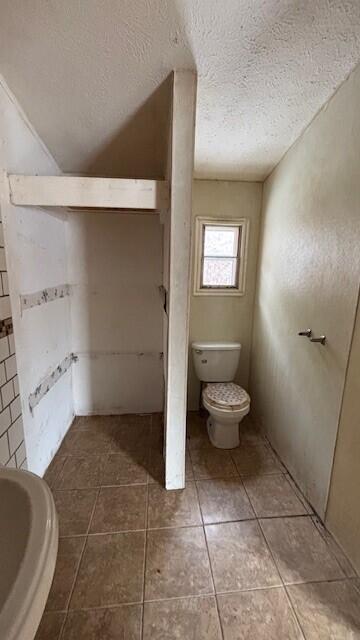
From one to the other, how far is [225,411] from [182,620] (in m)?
1.04

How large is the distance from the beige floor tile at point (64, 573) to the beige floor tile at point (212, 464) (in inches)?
29.7

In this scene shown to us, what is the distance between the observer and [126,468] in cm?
181

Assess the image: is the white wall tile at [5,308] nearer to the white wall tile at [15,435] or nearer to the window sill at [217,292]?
the white wall tile at [15,435]

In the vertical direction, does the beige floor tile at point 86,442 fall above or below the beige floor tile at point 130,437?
above

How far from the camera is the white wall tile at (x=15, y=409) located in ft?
4.29

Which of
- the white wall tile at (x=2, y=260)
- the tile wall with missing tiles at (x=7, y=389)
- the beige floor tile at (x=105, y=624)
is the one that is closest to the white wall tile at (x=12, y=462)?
the tile wall with missing tiles at (x=7, y=389)

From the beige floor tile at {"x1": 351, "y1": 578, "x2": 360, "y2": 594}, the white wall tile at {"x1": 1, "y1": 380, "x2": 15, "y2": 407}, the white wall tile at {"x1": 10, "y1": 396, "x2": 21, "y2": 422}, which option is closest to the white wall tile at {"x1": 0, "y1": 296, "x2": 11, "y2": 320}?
the white wall tile at {"x1": 1, "y1": 380, "x2": 15, "y2": 407}

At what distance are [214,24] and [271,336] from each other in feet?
5.54

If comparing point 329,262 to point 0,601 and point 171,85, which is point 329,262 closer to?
Answer: point 171,85

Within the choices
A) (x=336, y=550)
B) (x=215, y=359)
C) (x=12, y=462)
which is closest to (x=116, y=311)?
(x=215, y=359)

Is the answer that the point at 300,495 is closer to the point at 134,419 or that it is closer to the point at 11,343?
the point at 134,419

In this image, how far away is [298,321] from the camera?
1.67 meters

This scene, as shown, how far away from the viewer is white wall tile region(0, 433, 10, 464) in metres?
1.22

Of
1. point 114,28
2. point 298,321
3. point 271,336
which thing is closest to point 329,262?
point 298,321
